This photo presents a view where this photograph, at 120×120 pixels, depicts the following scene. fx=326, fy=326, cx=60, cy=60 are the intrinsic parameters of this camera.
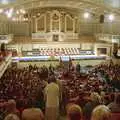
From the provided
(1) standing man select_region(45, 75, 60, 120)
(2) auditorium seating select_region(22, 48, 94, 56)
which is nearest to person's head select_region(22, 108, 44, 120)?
(1) standing man select_region(45, 75, 60, 120)

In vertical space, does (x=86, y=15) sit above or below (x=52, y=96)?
above

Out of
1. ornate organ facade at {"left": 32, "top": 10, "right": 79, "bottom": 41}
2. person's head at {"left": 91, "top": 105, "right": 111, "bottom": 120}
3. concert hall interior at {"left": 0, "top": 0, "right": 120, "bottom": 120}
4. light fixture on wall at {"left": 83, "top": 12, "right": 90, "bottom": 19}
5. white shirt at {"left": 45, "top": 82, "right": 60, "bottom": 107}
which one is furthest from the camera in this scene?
light fixture on wall at {"left": 83, "top": 12, "right": 90, "bottom": 19}

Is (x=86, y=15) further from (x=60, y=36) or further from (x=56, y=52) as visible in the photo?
(x=56, y=52)

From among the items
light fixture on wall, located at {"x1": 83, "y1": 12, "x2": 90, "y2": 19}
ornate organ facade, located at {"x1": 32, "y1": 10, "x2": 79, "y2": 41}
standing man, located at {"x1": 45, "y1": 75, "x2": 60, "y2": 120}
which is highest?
light fixture on wall, located at {"x1": 83, "y1": 12, "x2": 90, "y2": 19}

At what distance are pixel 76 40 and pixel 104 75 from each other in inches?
483

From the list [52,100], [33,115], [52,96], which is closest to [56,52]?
[52,96]

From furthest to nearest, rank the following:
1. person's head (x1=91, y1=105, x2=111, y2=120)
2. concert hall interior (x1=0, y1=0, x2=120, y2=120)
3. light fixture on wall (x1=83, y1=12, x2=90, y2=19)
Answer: light fixture on wall (x1=83, y1=12, x2=90, y2=19) < concert hall interior (x1=0, y1=0, x2=120, y2=120) < person's head (x1=91, y1=105, x2=111, y2=120)

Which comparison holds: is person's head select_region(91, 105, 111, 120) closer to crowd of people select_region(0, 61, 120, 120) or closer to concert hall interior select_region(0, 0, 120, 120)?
crowd of people select_region(0, 61, 120, 120)

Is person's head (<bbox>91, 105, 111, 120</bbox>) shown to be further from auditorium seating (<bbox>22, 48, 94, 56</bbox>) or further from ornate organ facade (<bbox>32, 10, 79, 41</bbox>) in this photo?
ornate organ facade (<bbox>32, 10, 79, 41</bbox>)

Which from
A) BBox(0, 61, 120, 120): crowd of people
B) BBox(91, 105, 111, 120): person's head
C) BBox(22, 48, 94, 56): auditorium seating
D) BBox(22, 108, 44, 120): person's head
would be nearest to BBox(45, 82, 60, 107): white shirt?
BBox(0, 61, 120, 120): crowd of people

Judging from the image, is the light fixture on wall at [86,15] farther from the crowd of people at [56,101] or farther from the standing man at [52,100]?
the standing man at [52,100]

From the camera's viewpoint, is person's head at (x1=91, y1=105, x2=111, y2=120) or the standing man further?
the standing man

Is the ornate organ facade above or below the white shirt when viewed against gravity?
above

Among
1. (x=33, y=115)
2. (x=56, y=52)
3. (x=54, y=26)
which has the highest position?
(x=54, y=26)
